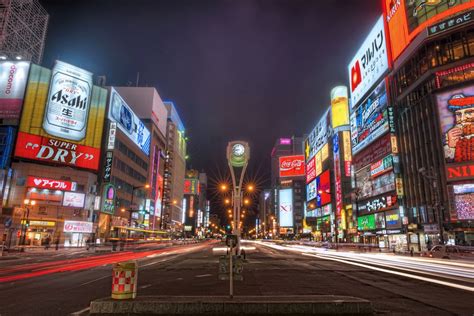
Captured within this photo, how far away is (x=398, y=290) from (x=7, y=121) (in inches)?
2662

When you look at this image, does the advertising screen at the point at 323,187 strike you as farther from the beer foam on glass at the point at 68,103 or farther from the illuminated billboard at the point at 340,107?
the beer foam on glass at the point at 68,103

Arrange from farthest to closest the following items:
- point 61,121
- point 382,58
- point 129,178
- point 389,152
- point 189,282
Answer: point 129,178
point 382,58
point 389,152
point 61,121
point 189,282

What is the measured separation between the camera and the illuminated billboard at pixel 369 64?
74312 mm

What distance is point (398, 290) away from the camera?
11836mm

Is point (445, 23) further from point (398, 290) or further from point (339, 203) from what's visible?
point (398, 290)

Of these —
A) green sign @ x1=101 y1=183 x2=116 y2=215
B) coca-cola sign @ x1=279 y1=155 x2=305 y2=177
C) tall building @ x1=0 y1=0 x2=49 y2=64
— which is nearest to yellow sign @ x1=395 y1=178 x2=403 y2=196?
green sign @ x1=101 y1=183 x2=116 y2=215

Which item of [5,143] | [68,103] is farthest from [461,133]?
[5,143]

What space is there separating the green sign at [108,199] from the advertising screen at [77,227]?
5.87 metres

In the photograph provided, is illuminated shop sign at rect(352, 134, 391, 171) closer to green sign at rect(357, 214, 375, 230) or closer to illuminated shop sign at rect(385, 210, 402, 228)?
illuminated shop sign at rect(385, 210, 402, 228)

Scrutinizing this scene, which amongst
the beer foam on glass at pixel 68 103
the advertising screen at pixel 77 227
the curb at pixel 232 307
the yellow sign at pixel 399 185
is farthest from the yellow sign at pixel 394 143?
the curb at pixel 232 307

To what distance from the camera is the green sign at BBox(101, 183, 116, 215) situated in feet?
231

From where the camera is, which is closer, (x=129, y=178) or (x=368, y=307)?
(x=368, y=307)

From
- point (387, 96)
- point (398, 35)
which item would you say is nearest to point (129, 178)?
point (387, 96)

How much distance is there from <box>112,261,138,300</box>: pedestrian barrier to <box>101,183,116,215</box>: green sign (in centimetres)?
6652
